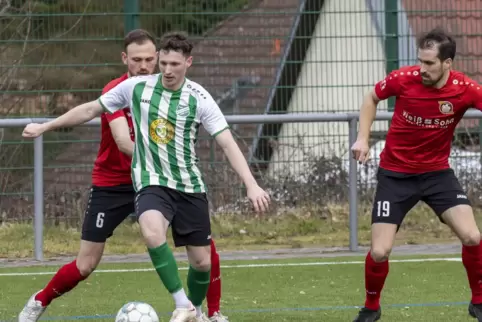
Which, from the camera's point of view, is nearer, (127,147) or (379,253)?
(127,147)

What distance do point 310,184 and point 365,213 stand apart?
67 cm

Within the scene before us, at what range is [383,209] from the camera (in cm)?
798

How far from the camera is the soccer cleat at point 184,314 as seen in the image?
275 inches

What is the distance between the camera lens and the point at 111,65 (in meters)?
13.1

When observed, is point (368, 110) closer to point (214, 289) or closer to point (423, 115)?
point (423, 115)

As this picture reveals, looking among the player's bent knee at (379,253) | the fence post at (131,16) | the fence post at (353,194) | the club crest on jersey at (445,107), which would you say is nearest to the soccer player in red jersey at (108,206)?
the player's bent knee at (379,253)

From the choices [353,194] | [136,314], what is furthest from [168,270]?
[353,194]

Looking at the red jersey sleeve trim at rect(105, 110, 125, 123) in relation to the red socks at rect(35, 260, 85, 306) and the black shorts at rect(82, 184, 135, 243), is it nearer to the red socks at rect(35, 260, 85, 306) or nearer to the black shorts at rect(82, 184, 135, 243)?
the black shorts at rect(82, 184, 135, 243)

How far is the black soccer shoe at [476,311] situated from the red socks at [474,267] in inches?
1.1

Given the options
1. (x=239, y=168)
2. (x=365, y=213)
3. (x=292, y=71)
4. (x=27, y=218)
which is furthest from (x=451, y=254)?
(x=239, y=168)

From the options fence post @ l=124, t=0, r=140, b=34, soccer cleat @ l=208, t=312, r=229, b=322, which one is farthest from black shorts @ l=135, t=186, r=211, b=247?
fence post @ l=124, t=0, r=140, b=34

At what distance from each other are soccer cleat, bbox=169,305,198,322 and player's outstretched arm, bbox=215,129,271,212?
2.34 ft

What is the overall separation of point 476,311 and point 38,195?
516 cm

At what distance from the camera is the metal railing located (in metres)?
11.6
